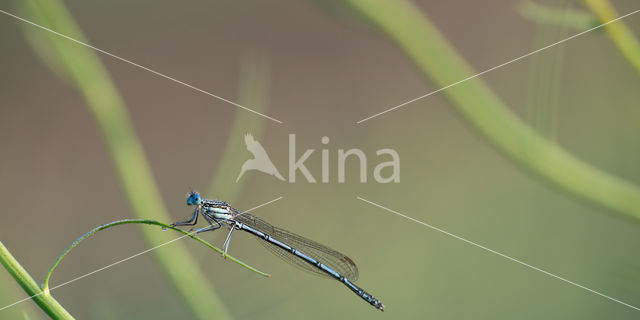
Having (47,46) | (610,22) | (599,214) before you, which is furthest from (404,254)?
(47,46)

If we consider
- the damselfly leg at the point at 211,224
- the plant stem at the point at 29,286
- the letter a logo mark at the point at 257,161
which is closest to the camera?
the plant stem at the point at 29,286

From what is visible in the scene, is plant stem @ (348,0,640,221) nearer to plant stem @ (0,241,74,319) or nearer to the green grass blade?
the green grass blade

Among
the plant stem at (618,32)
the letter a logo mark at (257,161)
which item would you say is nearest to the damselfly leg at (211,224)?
the letter a logo mark at (257,161)

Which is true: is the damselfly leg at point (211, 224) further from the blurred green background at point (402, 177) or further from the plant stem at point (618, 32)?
the plant stem at point (618, 32)

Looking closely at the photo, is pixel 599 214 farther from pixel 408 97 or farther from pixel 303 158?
pixel 303 158

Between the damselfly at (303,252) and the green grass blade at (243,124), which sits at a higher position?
the green grass blade at (243,124)

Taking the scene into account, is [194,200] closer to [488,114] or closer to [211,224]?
[211,224]
